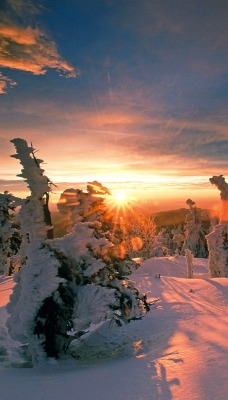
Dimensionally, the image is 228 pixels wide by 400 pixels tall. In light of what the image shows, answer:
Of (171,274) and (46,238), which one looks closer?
(46,238)

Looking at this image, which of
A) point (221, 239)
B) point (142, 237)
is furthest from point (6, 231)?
point (221, 239)

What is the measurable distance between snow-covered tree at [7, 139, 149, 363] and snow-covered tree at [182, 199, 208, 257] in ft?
159

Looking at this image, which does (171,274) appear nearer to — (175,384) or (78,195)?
(78,195)

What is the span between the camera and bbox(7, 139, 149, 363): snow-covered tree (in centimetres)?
817

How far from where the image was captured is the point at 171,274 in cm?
3556

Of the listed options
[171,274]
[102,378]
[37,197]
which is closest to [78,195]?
[37,197]

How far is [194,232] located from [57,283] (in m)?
52.2

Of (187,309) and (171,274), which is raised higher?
(187,309)

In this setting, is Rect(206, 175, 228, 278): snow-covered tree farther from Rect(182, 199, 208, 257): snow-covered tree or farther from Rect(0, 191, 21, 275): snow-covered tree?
Rect(182, 199, 208, 257): snow-covered tree

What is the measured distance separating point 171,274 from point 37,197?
28.4 meters

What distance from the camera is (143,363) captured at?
700 cm

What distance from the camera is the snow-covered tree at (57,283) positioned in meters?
8.17

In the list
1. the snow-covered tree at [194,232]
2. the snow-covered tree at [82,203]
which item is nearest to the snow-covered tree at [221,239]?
the snow-covered tree at [82,203]

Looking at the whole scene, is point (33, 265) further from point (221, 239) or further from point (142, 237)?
point (142, 237)
